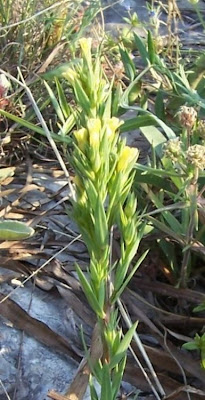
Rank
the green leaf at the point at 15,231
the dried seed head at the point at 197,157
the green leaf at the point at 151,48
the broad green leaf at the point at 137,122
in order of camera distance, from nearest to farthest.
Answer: the dried seed head at the point at 197,157 < the green leaf at the point at 15,231 < the broad green leaf at the point at 137,122 < the green leaf at the point at 151,48

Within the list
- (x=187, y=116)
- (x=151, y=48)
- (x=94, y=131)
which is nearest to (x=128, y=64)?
(x=151, y=48)

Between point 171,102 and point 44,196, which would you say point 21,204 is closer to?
point 44,196

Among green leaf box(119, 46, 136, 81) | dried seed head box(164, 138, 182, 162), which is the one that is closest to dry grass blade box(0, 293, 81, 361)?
dried seed head box(164, 138, 182, 162)

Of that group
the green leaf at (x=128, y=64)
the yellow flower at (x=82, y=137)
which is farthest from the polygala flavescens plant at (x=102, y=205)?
the green leaf at (x=128, y=64)

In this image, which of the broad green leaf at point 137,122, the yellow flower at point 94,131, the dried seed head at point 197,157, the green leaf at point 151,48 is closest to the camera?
the yellow flower at point 94,131

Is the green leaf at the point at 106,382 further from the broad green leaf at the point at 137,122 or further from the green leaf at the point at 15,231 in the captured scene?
the broad green leaf at the point at 137,122

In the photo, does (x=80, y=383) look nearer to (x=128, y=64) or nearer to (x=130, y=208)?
(x=130, y=208)

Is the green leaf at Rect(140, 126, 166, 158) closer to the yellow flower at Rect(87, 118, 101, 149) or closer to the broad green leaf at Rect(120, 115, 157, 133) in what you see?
the broad green leaf at Rect(120, 115, 157, 133)

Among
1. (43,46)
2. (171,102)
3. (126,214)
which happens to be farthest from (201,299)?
(43,46)
